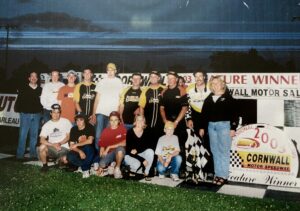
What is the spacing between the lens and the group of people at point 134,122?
201 inches

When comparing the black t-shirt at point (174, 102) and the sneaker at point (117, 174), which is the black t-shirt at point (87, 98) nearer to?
the sneaker at point (117, 174)

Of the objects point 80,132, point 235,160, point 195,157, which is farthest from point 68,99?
point 235,160

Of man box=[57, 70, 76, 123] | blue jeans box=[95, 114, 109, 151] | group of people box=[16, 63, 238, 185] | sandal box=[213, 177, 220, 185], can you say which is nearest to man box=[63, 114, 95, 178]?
group of people box=[16, 63, 238, 185]

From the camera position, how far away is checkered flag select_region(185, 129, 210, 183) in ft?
16.8

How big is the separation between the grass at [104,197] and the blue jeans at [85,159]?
1.05ft

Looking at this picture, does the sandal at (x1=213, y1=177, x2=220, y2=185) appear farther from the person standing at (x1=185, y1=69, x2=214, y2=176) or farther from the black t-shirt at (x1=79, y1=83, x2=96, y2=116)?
the black t-shirt at (x1=79, y1=83, x2=96, y2=116)

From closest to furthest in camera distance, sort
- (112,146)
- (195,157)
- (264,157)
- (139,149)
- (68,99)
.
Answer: (264,157) → (195,157) → (139,149) → (112,146) → (68,99)

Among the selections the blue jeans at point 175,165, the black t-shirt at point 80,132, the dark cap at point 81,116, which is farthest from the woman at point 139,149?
the dark cap at point 81,116

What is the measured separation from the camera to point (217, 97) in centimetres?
509

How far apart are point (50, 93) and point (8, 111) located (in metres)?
1.61

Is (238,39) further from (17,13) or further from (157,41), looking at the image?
(17,13)

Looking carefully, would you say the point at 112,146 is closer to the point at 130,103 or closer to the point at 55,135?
the point at 130,103

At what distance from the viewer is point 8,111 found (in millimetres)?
7246

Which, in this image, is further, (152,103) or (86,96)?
(86,96)
